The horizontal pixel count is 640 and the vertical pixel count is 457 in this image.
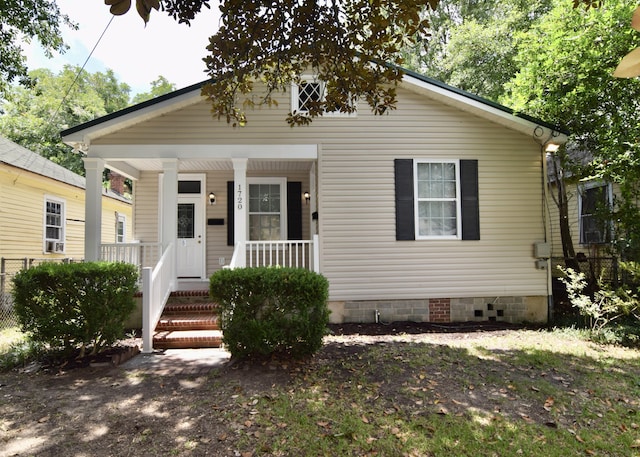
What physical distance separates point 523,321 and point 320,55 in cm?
669

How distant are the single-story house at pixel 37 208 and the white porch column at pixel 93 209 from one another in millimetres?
2216

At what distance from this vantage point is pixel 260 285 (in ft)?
16.6

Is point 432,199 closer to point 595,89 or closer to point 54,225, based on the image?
point 595,89

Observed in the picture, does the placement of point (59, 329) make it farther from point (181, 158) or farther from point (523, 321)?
point (523, 321)

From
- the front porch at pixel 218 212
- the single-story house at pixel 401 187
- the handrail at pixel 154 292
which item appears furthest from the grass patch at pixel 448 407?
the front porch at pixel 218 212

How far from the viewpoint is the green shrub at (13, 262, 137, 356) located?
525cm

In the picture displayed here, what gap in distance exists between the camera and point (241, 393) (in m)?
4.25

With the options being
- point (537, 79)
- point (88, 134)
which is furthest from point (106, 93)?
point (537, 79)

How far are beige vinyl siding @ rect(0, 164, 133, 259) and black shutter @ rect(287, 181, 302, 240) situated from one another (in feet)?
25.3

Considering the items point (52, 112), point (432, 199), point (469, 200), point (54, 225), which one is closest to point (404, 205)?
point (432, 199)

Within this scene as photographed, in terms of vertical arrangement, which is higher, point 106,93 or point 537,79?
point 106,93

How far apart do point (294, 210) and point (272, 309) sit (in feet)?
15.9

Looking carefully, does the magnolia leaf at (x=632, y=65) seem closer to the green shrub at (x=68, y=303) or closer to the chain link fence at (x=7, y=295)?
the green shrub at (x=68, y=303)

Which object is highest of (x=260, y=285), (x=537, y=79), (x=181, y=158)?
(x=537, y=79)
